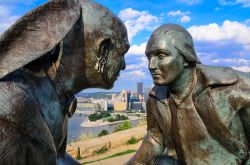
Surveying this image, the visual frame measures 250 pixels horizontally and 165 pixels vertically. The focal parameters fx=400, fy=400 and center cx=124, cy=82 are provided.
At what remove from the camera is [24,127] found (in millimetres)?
1315

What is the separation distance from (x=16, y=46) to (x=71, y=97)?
357 millimetres

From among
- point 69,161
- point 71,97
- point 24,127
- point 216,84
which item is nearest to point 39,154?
point 24,127

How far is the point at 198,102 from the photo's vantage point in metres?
3.31

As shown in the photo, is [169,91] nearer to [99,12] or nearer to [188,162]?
[188,162]

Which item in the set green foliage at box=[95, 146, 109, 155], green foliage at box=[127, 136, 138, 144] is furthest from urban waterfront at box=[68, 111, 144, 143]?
green foliage at box=[127, 136, 138, 144]

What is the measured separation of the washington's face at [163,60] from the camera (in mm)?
3201

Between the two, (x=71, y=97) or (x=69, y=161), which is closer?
(x=71, y=97)

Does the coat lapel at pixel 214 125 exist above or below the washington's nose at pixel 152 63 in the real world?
below

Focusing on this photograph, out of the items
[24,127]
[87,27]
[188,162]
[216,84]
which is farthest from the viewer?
[188,162]

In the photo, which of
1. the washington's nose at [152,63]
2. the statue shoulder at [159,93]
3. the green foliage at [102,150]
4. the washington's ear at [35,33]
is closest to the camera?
the washington's ear at [35,33]

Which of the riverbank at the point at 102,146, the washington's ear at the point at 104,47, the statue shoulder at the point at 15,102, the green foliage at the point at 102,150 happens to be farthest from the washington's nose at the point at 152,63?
the green foliage at the point at 102,150

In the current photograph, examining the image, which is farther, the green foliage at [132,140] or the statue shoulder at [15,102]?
the green foliage at [132,140]

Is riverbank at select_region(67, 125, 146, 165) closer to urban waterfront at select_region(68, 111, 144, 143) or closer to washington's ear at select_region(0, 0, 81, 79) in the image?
urban waterfront at select_region(68, 111, 144, 143)

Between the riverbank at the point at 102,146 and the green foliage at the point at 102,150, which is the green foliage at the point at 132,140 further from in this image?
the green foliage at the point at 102,150
